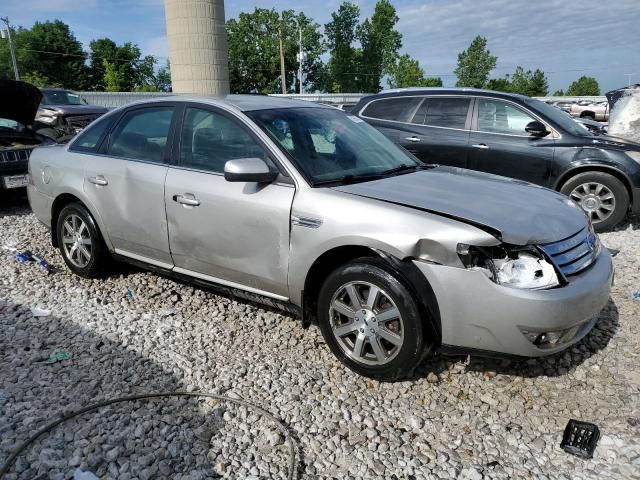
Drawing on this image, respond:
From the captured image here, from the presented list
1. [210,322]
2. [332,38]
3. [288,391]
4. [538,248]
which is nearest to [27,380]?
[210,322]

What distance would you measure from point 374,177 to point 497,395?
160 cm

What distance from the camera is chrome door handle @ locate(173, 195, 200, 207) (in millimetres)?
3603

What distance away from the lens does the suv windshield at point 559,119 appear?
659cm

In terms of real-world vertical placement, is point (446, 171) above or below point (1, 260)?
above

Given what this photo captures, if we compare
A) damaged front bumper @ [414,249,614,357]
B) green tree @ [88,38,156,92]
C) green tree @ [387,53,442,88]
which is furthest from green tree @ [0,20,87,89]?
damaged front bumper @ [414,249,614,357]

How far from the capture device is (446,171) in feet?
12.9

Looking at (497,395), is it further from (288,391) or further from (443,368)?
(288,391)

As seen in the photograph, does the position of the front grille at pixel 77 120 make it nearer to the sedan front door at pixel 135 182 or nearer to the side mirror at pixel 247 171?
the sedan front door at pixel 135 182

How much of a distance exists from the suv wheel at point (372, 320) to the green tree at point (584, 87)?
225 ft

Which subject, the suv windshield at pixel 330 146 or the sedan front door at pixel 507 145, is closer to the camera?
the suv windshield at pixel 330 146

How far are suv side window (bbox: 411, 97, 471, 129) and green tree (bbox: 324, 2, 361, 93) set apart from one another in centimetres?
6092

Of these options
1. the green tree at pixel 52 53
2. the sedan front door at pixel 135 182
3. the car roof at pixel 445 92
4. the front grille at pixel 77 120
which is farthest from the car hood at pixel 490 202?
the green tree at pixel 52 53

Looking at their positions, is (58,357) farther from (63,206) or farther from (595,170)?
(595,170)

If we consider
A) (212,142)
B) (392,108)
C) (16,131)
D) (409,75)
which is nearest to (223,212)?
(212,142)
